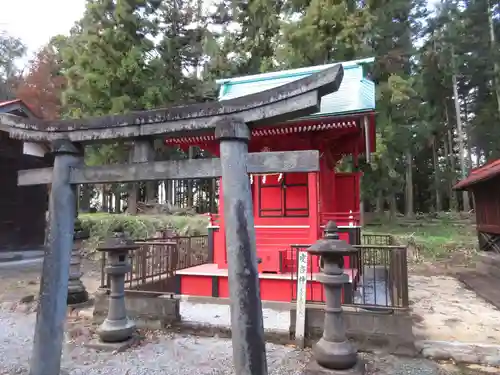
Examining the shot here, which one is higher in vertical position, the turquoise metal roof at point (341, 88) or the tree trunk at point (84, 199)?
the turquoise metal roof at point (341, 88)

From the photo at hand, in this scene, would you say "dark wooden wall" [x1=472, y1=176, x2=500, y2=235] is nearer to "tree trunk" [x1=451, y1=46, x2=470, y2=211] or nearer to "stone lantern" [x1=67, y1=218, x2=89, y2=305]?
"stone lantern" [x1=67, y1=218, x2=89, y2=305]

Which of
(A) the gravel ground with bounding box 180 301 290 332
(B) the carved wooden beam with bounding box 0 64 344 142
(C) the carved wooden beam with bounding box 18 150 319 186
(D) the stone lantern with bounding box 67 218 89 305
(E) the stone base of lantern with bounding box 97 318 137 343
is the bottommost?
(A) the gravel ground with bounding box 180 301 290 332

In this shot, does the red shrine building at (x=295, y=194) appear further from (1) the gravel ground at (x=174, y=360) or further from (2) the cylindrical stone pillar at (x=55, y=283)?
(2) the cylindrical stone pillar at (x=55, y=283)

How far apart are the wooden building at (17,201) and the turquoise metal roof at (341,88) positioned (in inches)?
344

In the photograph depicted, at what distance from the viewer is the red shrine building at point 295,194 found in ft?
25.3

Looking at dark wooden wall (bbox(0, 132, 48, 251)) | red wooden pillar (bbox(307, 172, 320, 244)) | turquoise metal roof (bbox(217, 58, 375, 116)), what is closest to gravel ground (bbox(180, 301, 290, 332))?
red wooden pillar (bbox(307, 172, 320, 244))

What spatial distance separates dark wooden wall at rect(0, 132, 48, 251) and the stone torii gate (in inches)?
465

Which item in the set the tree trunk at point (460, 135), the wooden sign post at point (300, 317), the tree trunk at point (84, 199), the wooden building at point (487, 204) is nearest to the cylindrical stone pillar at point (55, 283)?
the wooden sign post at point (300, 317)

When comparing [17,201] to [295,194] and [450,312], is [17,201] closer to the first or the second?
[295,194]

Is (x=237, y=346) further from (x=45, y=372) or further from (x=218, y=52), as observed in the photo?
(x=218, y=52)

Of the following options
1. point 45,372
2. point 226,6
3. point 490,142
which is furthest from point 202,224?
point 490,142

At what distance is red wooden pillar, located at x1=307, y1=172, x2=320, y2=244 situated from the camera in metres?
8.39

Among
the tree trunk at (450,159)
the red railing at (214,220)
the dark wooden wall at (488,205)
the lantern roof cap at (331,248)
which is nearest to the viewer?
the lantern roof cap at (331,248)

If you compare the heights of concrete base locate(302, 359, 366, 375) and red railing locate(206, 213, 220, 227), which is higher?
red railing locate(206, 213, 220, 227)
